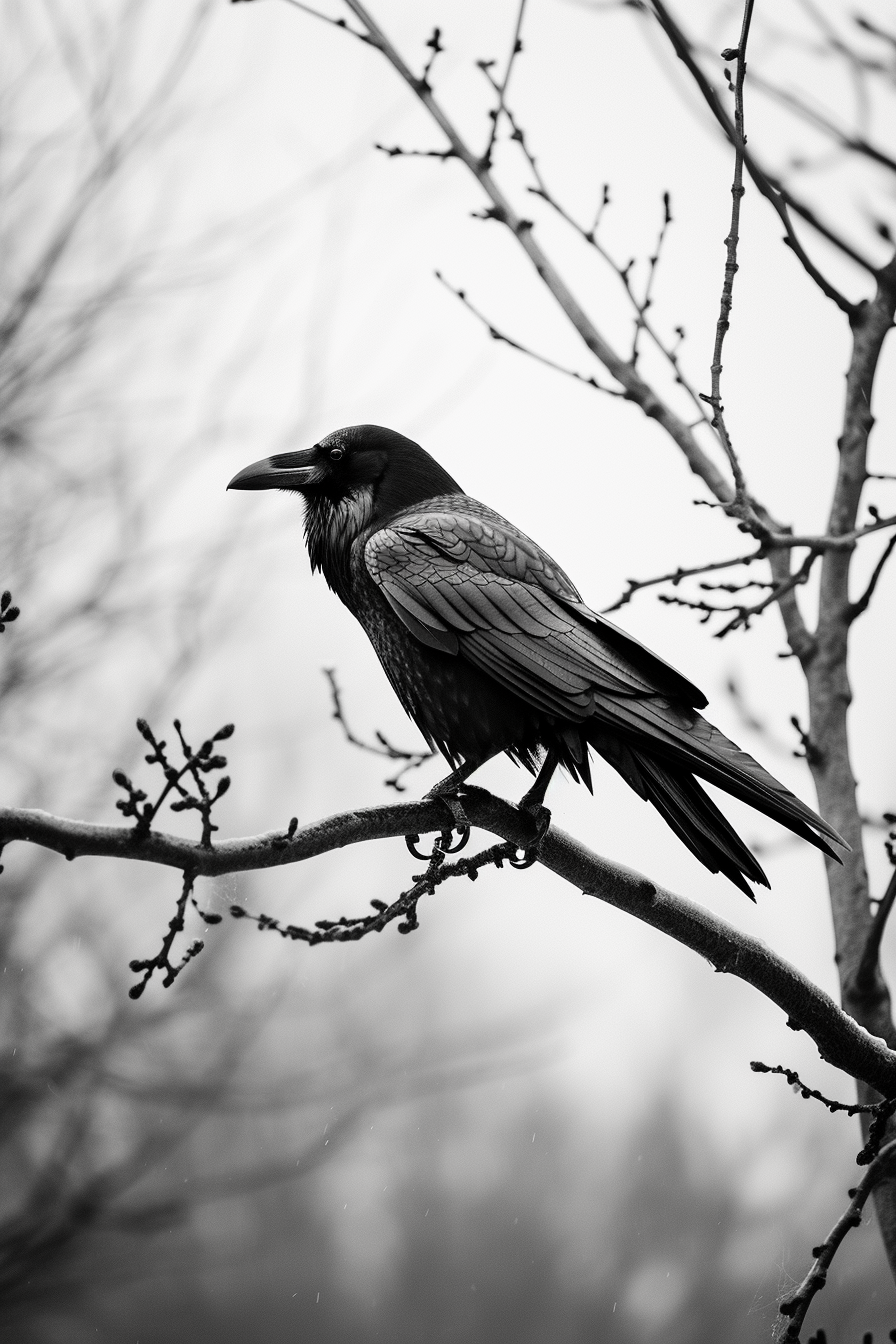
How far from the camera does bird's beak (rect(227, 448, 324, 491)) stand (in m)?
3.65

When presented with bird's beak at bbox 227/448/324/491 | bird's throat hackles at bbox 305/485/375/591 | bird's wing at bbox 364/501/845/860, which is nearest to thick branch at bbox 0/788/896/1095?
bird's wing at bbox 364/501/845/860

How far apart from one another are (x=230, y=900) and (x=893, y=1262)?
5.36 feet

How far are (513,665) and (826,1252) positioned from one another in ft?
4.71

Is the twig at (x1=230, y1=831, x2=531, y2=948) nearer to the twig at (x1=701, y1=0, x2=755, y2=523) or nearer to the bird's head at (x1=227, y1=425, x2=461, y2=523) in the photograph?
the twig at (x1=701, y1=0, x2=755, y2=523)

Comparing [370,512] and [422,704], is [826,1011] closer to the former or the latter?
[422,704]

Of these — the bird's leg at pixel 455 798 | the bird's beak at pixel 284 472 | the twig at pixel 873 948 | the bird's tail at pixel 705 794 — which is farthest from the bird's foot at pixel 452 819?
the bird's beak at pixel 284 472

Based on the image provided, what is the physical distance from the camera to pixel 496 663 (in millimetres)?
3037

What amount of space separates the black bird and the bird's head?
1 centimetres

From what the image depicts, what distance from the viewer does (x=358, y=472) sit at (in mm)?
3713

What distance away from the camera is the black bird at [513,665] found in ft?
9.03

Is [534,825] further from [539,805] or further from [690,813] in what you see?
[690,813]

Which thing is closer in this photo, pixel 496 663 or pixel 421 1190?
pixel 496 663

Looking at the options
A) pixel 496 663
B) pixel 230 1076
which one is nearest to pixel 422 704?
pixel 496 663

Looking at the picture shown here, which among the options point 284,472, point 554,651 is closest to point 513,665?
point 554,651
